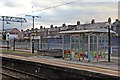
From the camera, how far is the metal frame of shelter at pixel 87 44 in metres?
20.1

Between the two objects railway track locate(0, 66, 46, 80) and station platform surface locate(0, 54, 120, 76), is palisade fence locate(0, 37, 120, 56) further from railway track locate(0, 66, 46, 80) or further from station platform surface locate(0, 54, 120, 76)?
railway track locate(0, 66, 46, 80)

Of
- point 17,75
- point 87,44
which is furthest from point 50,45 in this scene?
point 17,75

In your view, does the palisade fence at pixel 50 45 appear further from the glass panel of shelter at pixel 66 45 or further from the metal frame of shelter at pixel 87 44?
the glass panel of shelter at pixel 66 45

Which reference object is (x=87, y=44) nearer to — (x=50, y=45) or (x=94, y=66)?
(x=94, y=66)

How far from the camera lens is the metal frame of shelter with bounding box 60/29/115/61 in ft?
66.0

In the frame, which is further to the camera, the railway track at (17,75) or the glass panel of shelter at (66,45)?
the glass panel of shelter at (66,45)

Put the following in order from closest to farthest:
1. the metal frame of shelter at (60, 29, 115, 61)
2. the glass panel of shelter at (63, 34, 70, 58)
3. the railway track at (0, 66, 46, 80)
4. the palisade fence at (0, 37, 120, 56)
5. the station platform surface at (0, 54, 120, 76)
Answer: the station platform surface at (0, 54, 120, 76)
the railway track at (0, 66, 46, 80)
the metal frame of shelter at (60, 29, 115, 61)
the glass panel of shelter at (63, 34, 70, 58)
the palisade fence at (0, 37, 120, 56)

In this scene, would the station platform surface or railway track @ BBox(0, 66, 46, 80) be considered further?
railway track @ BBox(0, 66, 46, 80)

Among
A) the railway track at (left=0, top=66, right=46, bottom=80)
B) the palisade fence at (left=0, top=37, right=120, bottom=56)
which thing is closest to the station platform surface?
the railway track at (left=0, top=66, right=46, bottom=80)

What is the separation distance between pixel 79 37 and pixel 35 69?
17.3ft

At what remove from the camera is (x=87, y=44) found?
2050 cm

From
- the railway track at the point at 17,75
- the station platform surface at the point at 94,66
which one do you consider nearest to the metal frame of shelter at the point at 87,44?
the station platform surface at the point at 94,66

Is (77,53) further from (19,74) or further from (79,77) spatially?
(79,77)

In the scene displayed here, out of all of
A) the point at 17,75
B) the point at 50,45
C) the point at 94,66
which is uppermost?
the point at 50,45
